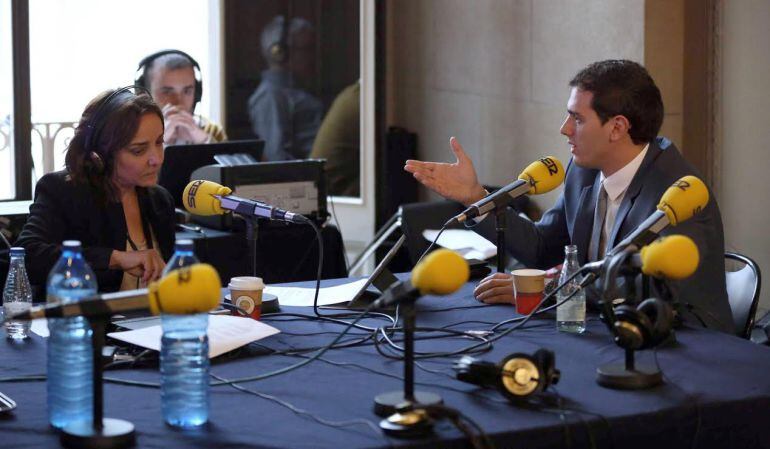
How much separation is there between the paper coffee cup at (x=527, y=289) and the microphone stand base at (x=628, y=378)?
22.3 inches

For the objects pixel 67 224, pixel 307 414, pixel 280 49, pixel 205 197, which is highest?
pixel 280 49

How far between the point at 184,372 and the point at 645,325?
0.78m

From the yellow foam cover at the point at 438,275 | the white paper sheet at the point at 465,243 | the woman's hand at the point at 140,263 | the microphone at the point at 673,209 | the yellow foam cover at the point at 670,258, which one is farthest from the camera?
the white paper sheet at the point at 465,243

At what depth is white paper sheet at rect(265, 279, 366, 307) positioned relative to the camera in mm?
2854

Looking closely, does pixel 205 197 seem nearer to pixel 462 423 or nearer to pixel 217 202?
pixel 217 202

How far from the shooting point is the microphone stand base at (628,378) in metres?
2.07

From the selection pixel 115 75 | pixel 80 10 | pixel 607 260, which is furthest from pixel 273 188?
pixel 80 10

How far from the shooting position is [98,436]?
174 centimetres

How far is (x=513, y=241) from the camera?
3.20 metres

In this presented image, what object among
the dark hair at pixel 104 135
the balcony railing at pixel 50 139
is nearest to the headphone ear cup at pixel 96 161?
the dark hair at pixel 104 135

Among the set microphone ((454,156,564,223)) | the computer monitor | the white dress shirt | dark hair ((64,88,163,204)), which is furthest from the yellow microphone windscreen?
the computer monitor

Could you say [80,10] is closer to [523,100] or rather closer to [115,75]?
[115,75]

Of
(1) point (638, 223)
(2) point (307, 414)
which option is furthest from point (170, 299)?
(1) point (638, 223)

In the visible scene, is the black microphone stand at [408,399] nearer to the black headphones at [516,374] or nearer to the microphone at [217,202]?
the black headphones at [516,374]
